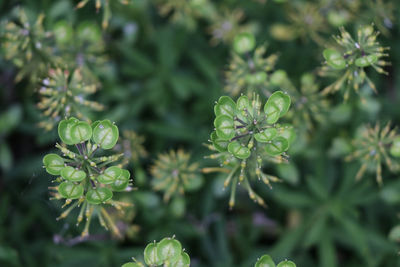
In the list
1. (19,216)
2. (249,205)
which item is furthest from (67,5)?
(249,205)

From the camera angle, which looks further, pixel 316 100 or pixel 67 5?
pixel 67 5

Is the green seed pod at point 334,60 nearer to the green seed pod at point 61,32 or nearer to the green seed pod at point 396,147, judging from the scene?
the green seed pod at point 396,147

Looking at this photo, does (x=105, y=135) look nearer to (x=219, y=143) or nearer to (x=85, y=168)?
(x=85, y=168)

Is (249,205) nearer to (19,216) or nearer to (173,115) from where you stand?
(173,115)

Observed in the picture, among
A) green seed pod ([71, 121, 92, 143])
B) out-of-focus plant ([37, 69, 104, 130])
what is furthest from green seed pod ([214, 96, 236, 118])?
out-of-focus plant ([37, 69, 104, 130])

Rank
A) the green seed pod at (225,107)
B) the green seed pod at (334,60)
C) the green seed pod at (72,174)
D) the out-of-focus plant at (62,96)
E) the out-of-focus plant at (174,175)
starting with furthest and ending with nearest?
→ the out-of-focus plant at (174,175), the out-of-focus plant at (62,96), the green seed pod at (334,60), the green seed pod at (225,107), the green seed pod at (72,174)

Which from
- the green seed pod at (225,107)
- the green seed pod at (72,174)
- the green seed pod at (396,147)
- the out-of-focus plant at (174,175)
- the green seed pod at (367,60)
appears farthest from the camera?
Answer: the out-of-focus plant at (174,175)

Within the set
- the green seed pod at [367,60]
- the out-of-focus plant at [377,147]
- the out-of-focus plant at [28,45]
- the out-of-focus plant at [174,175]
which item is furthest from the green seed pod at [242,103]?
the out-of-focus plant at [28,45]
